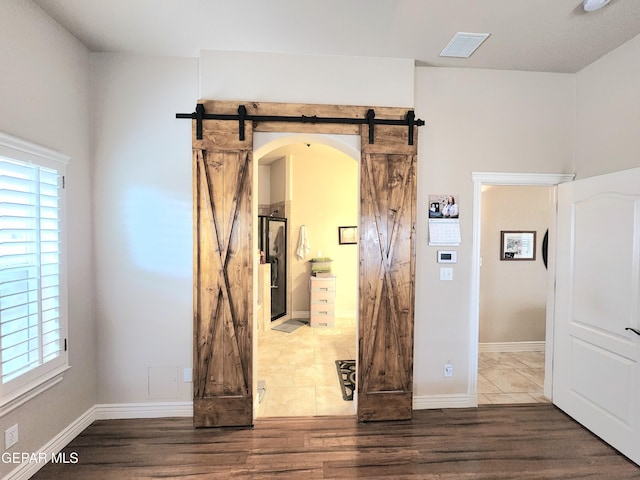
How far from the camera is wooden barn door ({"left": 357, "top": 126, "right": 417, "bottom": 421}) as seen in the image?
252cm

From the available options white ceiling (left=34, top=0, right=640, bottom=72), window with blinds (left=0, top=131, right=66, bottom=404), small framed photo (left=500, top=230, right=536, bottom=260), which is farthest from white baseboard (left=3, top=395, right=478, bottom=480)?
white ceiling (left=34, top=0, right=640, bottom=72)

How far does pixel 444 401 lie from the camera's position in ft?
8.89

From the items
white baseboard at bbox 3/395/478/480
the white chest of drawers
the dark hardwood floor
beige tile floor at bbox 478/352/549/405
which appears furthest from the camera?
the white chest of drawers

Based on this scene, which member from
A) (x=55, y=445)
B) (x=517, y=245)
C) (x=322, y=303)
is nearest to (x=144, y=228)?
(x=55, y=445)

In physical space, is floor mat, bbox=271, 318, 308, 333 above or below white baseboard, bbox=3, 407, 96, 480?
below

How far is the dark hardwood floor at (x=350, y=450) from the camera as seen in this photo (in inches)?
77.5

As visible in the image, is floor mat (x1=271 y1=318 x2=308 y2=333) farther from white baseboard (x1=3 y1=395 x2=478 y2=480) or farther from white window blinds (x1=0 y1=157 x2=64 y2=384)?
white window blinds (x1=0 y1=157 x2=64 y2=384)

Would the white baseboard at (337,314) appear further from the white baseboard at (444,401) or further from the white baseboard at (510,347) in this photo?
the white baseboard at (444,401)

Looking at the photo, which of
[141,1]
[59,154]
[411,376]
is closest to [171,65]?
[141,1]

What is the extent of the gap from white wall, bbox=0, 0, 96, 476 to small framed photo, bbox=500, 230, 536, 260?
4.88 m

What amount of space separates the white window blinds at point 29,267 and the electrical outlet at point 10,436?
0.34m

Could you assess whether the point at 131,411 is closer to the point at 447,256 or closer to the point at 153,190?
the point at 153,190

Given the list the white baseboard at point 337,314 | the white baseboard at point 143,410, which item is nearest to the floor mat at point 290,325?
the white baseboard at point 337,314

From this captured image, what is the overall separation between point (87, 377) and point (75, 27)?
110 inches
